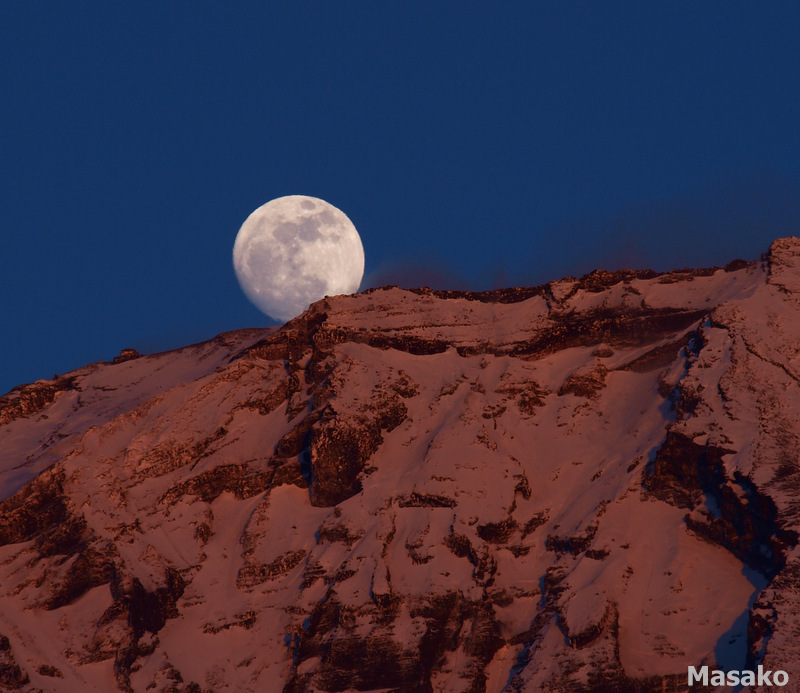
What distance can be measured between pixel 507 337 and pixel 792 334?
1004 inches

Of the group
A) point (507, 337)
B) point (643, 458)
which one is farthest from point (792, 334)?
point (507, 337)

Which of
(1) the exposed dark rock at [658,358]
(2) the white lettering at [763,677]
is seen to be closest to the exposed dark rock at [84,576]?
(1) the exposed dark rock at [658,358]

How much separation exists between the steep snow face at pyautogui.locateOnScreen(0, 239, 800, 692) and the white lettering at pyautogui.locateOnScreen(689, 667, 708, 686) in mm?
864

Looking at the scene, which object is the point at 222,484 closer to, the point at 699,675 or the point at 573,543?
the point at 573,543

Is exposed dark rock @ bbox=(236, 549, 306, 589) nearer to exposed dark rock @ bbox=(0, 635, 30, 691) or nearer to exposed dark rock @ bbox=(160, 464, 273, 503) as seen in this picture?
exposed dark rock @ bbox=(160, 464, 273, 503)

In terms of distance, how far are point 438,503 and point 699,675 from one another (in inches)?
992

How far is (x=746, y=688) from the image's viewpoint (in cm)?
8138

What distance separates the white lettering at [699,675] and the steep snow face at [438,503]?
86 centimetres

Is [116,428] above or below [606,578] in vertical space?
above

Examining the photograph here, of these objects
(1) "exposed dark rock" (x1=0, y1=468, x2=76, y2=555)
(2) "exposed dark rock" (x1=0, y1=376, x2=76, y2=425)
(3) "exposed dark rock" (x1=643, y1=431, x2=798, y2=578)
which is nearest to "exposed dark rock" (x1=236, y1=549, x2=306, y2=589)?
(1) "exposed dark rock" (x1=0, y1=468, x2=76, y2=555)

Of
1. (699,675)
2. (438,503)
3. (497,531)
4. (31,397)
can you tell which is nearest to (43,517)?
(438,503)

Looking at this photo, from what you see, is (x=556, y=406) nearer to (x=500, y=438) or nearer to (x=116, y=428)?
(x=500, y=438)

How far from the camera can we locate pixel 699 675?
289 feet

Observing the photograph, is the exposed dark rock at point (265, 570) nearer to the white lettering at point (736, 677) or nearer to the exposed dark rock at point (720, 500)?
the exposed dark rock at point (720, 500)
